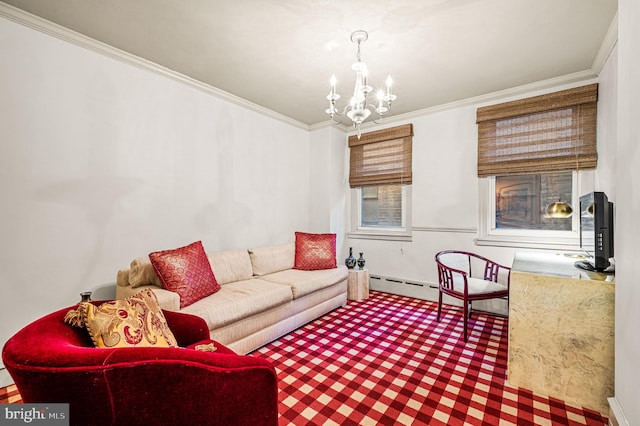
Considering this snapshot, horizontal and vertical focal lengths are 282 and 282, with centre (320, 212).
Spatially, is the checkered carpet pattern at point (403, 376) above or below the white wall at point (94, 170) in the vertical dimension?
below

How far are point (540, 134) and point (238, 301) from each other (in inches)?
145

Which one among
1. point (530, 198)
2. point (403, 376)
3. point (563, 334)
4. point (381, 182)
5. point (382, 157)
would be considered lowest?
point (403, 376)

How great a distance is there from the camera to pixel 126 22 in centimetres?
218

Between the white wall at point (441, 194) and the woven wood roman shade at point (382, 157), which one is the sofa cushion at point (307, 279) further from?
the woven wood roman shade at point (382, 157)

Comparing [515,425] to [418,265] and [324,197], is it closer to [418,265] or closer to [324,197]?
[418,265]

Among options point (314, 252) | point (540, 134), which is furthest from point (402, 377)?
point (540, 134)

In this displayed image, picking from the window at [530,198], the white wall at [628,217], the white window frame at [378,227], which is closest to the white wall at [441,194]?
the white window frame at [378,227]

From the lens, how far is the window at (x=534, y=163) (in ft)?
9.74

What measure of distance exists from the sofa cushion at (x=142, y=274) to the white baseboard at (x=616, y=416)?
3070 millimetres

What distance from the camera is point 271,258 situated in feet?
11.7

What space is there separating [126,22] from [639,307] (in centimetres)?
360

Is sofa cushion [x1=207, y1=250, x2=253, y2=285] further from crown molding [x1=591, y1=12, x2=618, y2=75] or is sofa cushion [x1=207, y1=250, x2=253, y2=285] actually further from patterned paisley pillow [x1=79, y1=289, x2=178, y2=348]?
crown molding [x1=591, y1=12, x2=618, y2=75]

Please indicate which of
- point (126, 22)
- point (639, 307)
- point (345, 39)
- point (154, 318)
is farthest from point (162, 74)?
point (639, 307)

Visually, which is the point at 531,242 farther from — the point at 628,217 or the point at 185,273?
the point at 185,273
